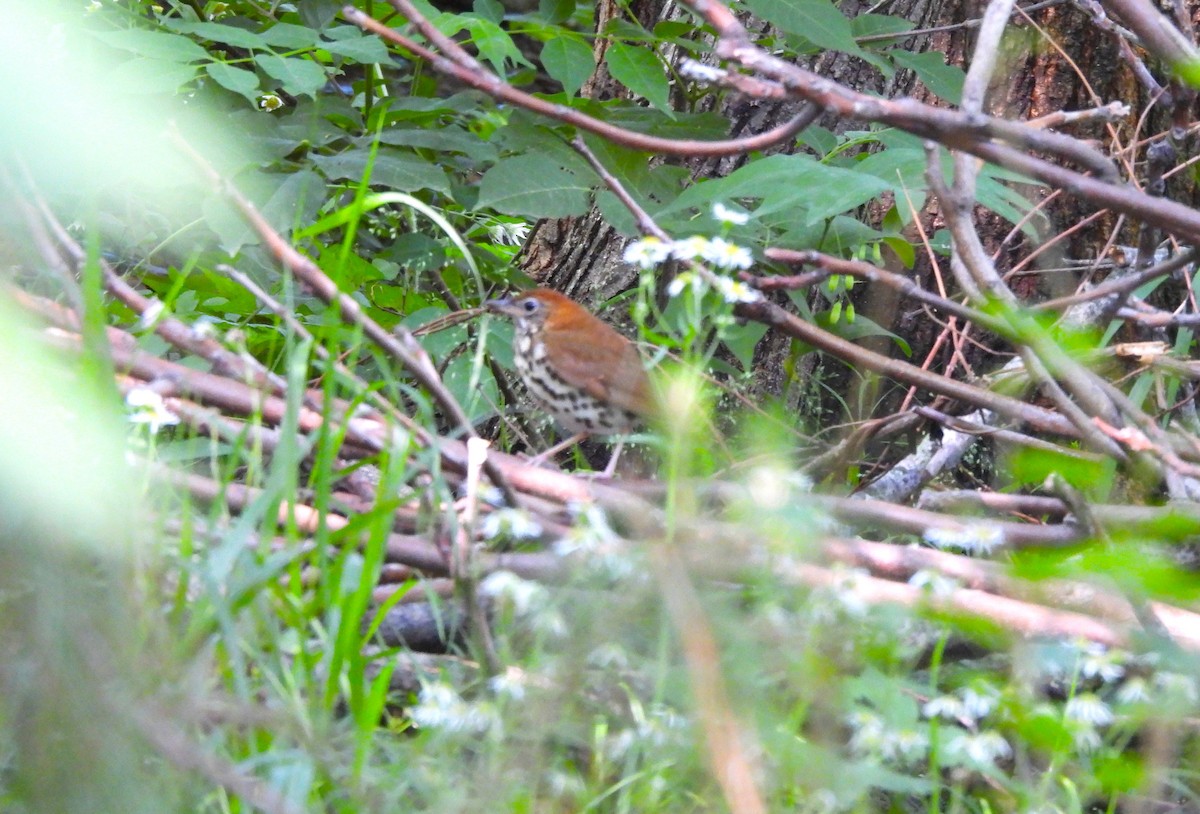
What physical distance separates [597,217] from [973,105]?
195 centimetres

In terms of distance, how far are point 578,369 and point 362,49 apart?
83cm

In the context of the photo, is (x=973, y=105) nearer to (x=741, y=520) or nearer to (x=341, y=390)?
(x=741, y=520)

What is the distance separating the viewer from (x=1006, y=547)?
182 centimetres

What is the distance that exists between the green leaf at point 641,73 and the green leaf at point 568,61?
2.9 inches

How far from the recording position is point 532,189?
257cm

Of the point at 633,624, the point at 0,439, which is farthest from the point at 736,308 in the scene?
the point at 0,439

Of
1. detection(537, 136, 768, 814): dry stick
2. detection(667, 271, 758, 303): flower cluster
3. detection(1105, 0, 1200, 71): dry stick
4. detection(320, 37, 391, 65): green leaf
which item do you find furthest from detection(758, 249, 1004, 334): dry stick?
detection(537, 136, 768, 814): dry stick

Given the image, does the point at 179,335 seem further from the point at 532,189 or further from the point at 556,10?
the point at 556,10

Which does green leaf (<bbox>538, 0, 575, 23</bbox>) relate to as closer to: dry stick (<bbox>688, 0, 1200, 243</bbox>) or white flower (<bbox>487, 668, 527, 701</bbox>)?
dry stick (<bbox>688, 0, 1200, 243</bbox>)

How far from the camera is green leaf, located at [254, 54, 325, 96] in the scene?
2363mm

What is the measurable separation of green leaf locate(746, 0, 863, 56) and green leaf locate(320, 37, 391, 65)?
2.51 feet

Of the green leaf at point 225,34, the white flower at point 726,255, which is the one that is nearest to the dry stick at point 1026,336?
the white flower at point 726,255

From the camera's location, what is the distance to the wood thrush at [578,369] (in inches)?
109

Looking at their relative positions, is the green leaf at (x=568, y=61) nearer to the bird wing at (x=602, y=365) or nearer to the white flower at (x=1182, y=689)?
the bird wing at (x=602, y=365)
